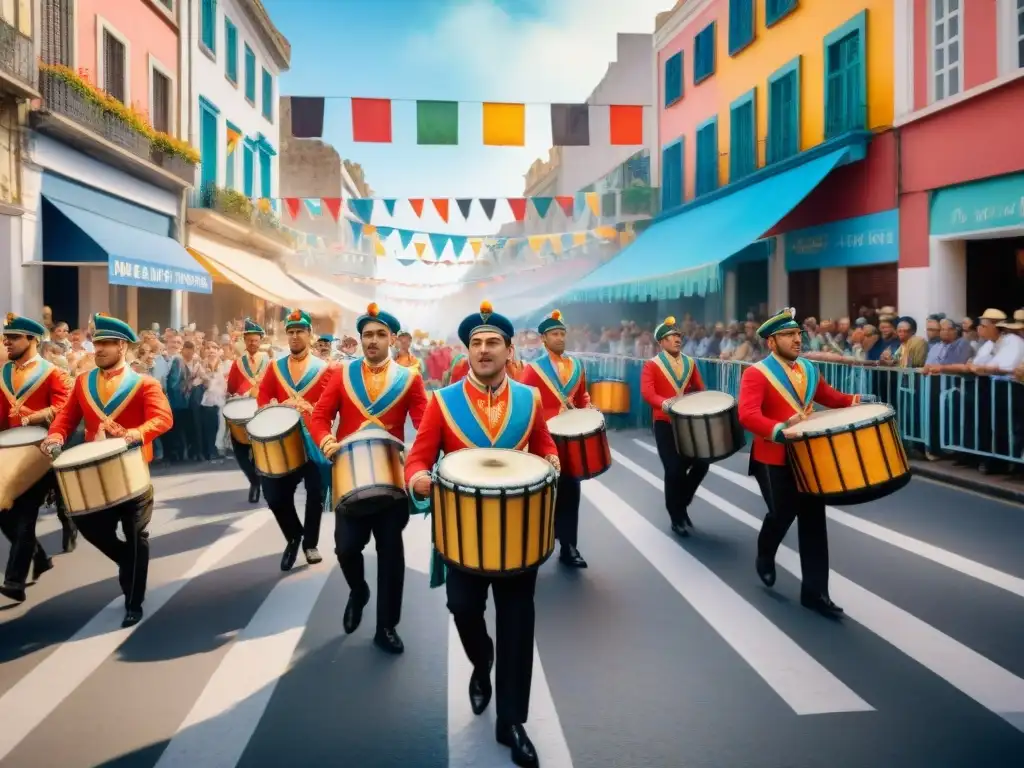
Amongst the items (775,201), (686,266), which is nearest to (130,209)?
(686,266)

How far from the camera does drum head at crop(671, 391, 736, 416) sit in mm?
7547

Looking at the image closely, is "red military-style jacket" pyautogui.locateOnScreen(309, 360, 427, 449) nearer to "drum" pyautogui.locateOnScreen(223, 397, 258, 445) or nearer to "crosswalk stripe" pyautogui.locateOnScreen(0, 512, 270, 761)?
"crosswalk stripe" pyautogui.locateOnScreen(0, 512, 270, 761)

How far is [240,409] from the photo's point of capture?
9.45 m

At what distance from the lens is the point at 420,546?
26.7 ft

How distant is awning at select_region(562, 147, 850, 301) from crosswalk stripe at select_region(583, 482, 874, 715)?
31.9ft

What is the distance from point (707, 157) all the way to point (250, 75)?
590 inches

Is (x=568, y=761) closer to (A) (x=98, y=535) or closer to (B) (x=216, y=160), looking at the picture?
(A) (x=98, y=535)

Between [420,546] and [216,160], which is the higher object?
[216,160]

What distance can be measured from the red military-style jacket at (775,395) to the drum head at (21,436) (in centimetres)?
473

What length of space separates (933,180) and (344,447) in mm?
12770

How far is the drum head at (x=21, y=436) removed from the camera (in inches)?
243

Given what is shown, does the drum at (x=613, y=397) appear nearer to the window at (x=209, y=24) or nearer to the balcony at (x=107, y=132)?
the balcony at (x=107, y=132)

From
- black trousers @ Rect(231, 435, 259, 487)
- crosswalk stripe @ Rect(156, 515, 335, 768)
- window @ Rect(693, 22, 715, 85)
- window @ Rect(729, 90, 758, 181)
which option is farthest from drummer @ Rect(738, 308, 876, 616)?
window @ Rect(693, 22, 715, 85)

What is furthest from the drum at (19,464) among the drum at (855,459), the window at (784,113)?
the window at (784,113)
